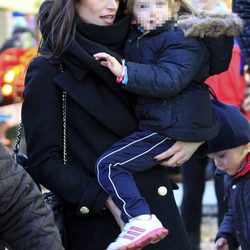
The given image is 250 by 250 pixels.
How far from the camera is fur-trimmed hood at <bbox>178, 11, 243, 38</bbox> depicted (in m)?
3.01

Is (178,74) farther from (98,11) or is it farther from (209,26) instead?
(98,11)

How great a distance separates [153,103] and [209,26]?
38cm

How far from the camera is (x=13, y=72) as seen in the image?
757 centimetres

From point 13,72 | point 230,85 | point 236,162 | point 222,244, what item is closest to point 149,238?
point 236,162

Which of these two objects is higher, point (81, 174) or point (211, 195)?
point (81, 174)

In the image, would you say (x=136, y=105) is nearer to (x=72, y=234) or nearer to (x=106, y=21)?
(x=106, y=21)

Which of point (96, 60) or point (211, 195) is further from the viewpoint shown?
point (211, 195)

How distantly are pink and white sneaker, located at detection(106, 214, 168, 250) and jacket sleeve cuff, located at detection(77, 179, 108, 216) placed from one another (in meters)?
0.15

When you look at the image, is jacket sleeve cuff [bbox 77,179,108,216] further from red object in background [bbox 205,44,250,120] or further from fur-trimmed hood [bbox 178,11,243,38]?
red object in background [bbox 205,44,250,120]

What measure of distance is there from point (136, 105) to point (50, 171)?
0.44 m

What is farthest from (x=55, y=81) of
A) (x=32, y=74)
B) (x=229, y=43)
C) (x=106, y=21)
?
(x=229, y=43)

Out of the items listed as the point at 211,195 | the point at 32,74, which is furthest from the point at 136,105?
the point at 211,195

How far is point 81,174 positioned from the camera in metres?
2.99

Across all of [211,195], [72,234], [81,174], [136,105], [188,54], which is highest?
[188,54]
